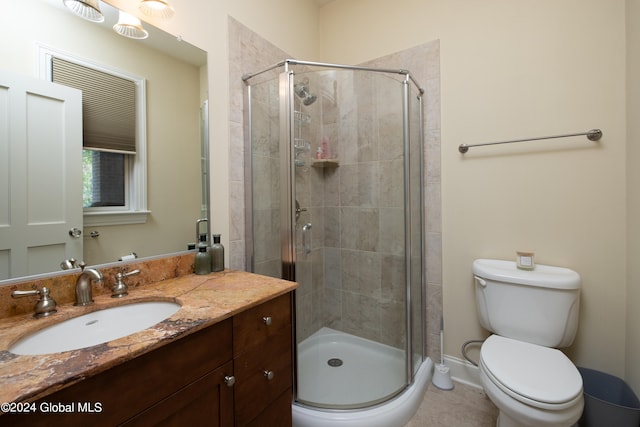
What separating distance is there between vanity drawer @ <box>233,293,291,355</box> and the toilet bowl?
89 centimetres

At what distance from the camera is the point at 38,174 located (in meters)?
0.94

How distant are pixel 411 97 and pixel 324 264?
3.96ft

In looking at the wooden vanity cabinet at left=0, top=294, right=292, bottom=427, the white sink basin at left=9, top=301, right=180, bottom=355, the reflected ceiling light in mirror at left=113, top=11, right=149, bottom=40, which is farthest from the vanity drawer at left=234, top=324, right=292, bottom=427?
the reflected ceiling light in mirror at left=113, top=11, right=149, bottom=40

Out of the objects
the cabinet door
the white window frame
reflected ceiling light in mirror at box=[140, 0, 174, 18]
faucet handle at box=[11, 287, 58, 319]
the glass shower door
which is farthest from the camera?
the glass shower door

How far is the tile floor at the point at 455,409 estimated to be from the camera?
149 centimetres

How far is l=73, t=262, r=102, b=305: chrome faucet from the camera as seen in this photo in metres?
0.97

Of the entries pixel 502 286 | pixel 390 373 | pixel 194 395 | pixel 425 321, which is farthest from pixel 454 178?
pixel 194 395

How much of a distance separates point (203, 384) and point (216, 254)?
0.64 meters

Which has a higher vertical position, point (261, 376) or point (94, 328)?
point (94, 328)

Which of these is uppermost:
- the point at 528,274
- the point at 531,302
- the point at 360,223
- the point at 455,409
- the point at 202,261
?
the point at 360,223

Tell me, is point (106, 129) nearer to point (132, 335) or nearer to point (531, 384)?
point (132, 335)

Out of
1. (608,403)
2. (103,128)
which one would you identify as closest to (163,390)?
(103,128)

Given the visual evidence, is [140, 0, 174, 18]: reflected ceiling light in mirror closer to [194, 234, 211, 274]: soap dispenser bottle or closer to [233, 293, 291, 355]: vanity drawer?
[194, 234, 211, 274]: soap dispenser bottle

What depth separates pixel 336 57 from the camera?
2250mm
